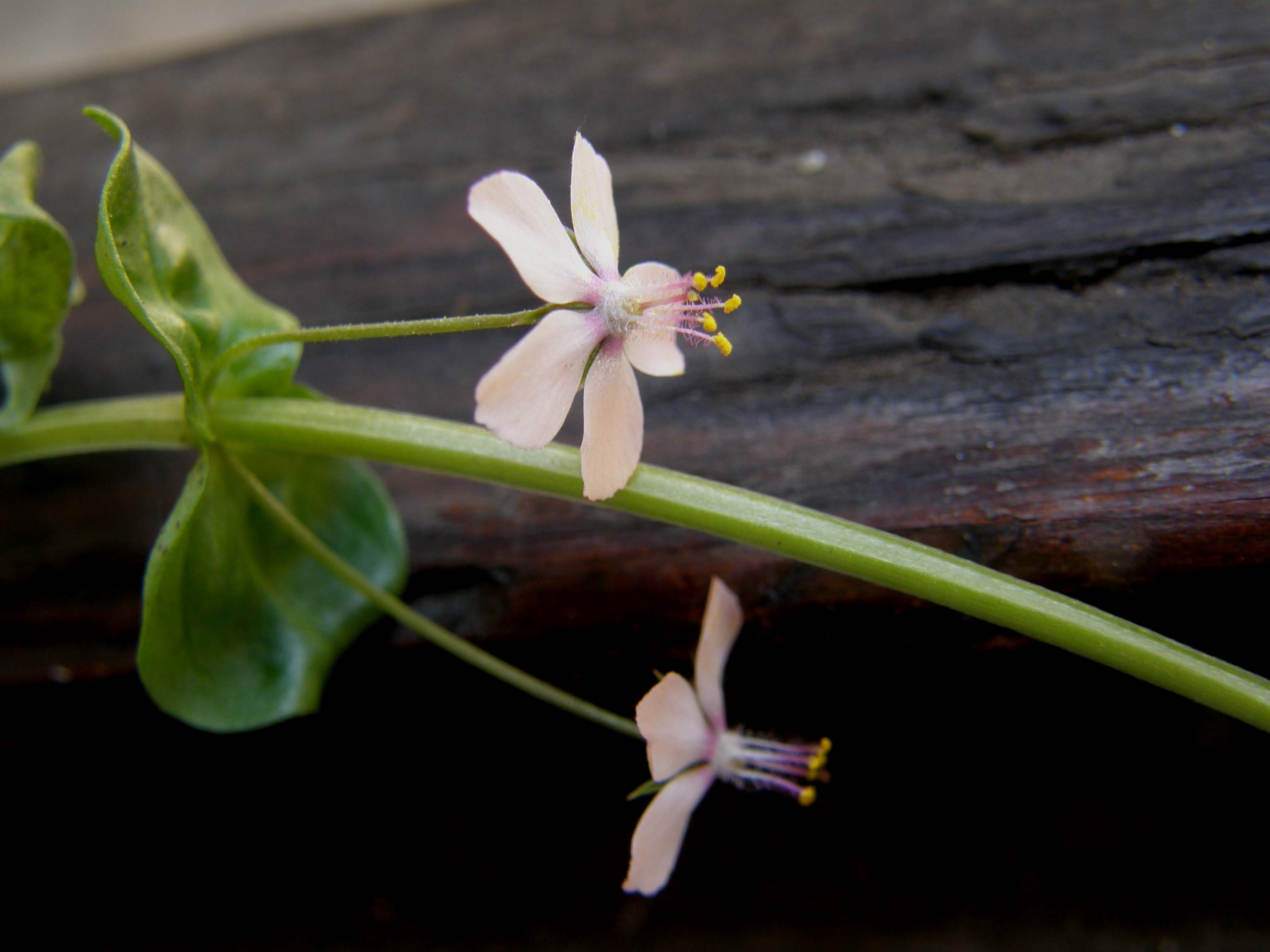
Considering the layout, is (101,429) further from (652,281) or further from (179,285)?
(652,281)

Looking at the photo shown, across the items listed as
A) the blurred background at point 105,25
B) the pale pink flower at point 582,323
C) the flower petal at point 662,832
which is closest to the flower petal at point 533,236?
the pale pink flower at point 582,323

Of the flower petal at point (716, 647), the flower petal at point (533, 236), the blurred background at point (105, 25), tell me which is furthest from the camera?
the blurred background at point (105, 25)

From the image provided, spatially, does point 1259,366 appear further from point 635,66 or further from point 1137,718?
point 635,66

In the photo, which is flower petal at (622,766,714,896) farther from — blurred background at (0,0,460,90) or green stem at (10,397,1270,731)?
blurred background at (0,0,460,90)

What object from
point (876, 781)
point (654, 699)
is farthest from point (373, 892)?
point (654, 699)

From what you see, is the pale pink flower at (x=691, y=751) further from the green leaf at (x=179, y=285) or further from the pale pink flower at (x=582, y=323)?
the green leaf at (x=179, y=285)

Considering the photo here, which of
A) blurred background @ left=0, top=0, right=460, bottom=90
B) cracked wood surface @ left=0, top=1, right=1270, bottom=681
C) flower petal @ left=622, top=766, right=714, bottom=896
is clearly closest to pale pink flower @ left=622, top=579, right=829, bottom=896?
flower petal @ left=622, top=766, right=714, bottom=896

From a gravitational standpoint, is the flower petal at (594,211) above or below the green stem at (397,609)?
above
